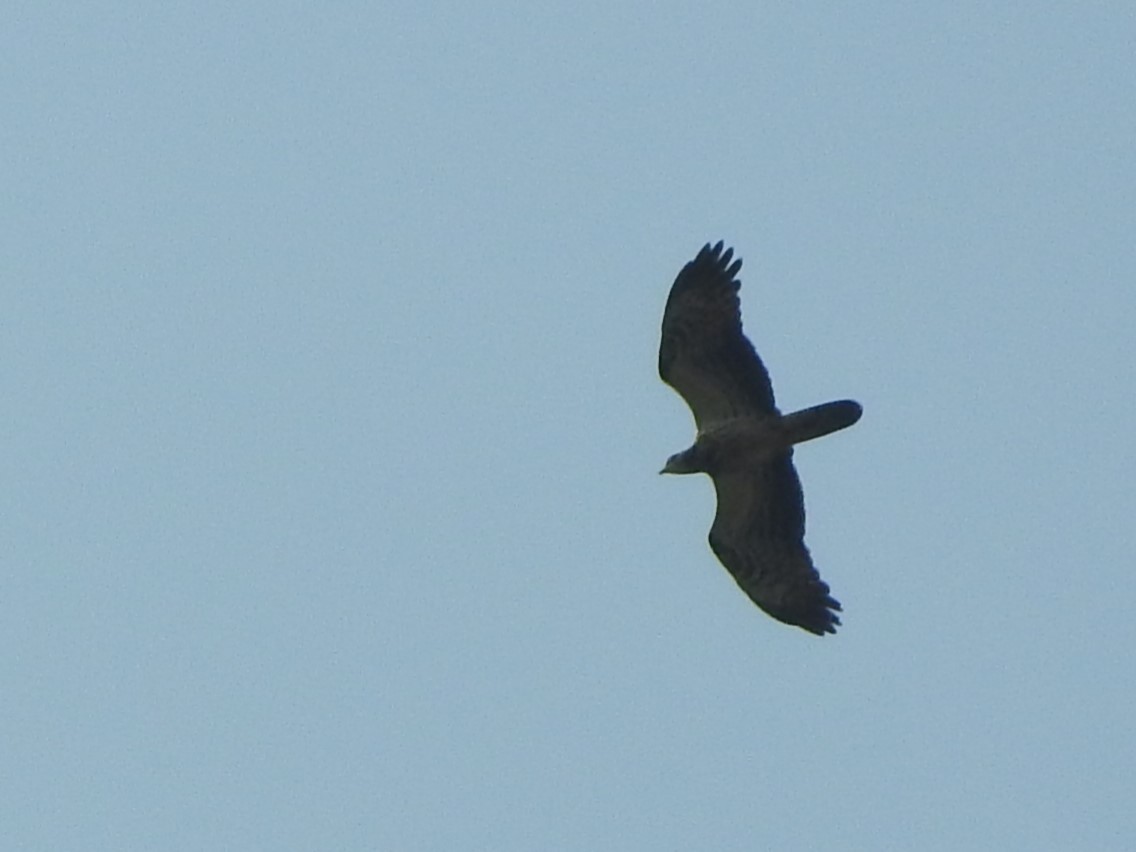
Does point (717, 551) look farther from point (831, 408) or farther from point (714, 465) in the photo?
point (831, 408)

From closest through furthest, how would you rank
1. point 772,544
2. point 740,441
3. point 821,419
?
1. point 821,419
2. point 740,441
3. point 772,544

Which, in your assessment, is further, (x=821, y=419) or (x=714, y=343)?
(x=714, y=343)

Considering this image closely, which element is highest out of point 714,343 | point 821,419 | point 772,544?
point 714,343

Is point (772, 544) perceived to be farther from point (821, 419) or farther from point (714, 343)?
point (714, 343)

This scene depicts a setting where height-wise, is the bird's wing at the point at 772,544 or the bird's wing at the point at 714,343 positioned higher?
the bird's wing at the point at 714,343

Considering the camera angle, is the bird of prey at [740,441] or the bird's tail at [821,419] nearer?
the bird's tail at [821,419]

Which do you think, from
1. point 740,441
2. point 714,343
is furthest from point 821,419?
point 714,343

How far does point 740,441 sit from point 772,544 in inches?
48.5

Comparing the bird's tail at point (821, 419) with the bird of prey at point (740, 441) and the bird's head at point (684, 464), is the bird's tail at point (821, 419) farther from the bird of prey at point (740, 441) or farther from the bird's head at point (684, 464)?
the bird's head at point (684, 464)

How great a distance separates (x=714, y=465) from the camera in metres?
20.4

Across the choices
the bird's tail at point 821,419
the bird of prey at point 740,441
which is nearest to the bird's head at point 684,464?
the bird of prey at point 740,441

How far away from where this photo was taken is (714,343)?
20.1m

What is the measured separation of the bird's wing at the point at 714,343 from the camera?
20.0m

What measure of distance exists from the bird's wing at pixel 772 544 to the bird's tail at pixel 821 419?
2.21ft
